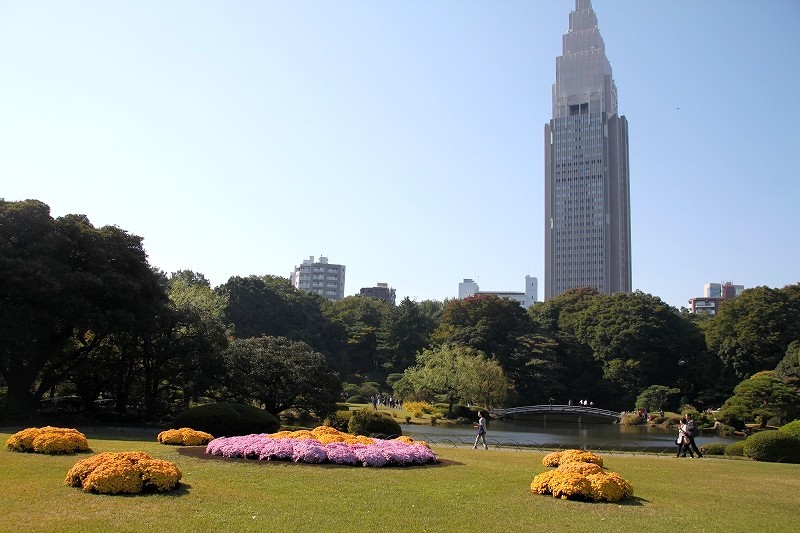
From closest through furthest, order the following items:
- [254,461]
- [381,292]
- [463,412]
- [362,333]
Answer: [254,461] → [463,412] → [362,333] → [381,292]

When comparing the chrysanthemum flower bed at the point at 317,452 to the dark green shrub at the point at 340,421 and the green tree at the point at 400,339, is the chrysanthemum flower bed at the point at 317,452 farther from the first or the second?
the green tree at the point at 400,339

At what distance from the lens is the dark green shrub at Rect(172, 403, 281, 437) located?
24.1 metres

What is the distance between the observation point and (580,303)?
84.9m

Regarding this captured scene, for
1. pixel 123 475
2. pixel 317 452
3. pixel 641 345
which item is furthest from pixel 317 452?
pixel 641 345

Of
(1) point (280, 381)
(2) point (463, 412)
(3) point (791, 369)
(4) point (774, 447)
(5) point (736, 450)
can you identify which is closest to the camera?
(4) point (774, 447)

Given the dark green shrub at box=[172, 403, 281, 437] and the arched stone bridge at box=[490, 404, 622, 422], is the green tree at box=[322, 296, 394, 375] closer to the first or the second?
the arched stone bridge at box=[490, 404, 622, 422]

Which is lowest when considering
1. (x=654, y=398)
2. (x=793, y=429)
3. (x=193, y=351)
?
(x=793, y=429)

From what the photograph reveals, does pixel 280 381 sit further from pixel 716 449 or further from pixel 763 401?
pixel 763 401

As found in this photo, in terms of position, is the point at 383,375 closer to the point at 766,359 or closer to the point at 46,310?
the point at 766,359

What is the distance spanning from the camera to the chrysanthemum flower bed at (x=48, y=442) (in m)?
16.0

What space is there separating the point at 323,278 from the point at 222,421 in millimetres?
161018

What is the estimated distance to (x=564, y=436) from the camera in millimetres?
43125

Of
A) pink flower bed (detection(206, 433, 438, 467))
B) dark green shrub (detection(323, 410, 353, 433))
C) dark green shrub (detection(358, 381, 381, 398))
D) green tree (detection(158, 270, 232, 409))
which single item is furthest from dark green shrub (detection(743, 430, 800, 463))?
dark green shrub (detection(358, 381, 381, 398))

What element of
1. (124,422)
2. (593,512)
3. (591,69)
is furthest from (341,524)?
(591,69)
